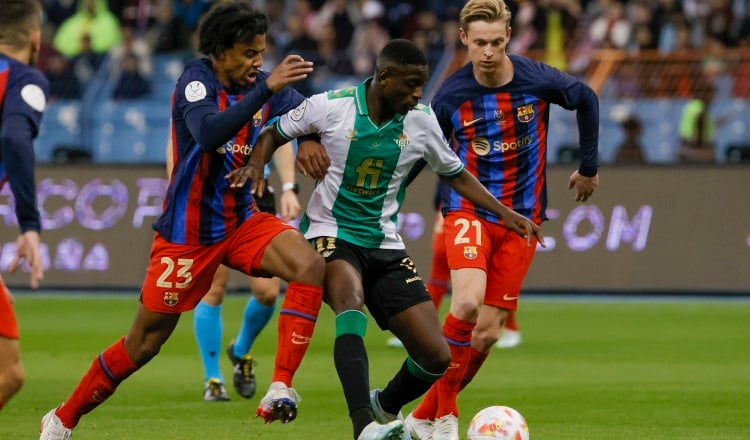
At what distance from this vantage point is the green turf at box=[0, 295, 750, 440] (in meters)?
8.35

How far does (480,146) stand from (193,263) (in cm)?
204

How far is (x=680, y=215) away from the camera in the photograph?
688 inches

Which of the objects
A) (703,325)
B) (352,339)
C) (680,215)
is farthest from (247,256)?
(680,215)

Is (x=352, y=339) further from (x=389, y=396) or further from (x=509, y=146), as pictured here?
(x=509, y=146)

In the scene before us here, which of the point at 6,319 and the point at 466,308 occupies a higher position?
the point at 6,319

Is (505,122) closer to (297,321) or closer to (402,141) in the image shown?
(402,141)

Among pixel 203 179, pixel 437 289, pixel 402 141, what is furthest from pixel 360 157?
pixel 437 289

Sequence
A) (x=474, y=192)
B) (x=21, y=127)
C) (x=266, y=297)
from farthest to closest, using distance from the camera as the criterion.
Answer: (x=266, y=297), (x=474, y=192), (x=21, y=127)

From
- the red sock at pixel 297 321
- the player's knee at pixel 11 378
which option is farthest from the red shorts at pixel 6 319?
the red sock at pixel 297 321

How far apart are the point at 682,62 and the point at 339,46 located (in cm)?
534

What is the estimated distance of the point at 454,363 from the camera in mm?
7891

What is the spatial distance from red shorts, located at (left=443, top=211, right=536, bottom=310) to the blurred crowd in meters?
11.0

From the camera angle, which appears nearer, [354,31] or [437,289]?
[437,289]

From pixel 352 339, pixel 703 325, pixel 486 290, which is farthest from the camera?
pixel 703 325
